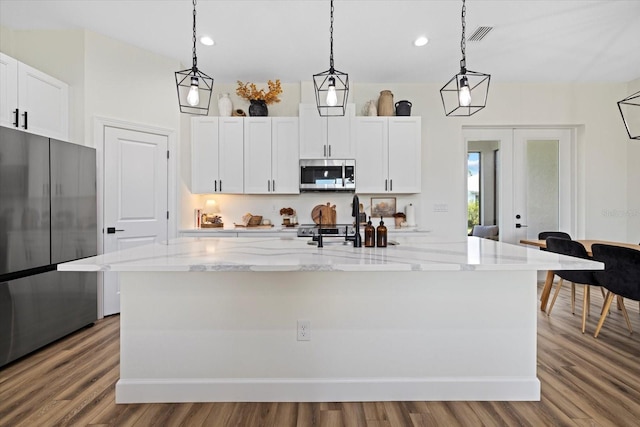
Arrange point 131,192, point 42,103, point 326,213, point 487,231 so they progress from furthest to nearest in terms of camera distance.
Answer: point 487,231 < point 326,213 < point 131,192 < point 42,103

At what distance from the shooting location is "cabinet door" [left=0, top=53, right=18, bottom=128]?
9.27 ft

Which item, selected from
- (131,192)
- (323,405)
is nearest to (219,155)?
(131,192)

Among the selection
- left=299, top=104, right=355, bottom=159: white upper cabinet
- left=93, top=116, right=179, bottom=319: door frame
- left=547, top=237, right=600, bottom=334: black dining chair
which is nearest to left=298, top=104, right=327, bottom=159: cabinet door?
left=299, top=104, right=355, bottom=159: white upper cabinet

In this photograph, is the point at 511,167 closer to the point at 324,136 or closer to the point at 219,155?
the point at 324,136

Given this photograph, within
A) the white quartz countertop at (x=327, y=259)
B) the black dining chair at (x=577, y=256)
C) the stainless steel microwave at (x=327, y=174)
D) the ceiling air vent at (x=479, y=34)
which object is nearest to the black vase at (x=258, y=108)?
the stainless steel microwave at (x=327, y=174)

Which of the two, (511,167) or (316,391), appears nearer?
(316,391)

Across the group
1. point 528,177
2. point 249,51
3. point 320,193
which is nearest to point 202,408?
point 320,193

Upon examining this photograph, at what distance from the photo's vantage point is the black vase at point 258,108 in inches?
181

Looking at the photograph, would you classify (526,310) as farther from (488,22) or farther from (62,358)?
(62,358)

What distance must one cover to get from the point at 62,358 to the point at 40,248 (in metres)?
0.89

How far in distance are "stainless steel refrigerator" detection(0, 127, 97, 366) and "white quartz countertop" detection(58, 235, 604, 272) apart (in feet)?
4.29

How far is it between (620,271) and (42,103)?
518cm

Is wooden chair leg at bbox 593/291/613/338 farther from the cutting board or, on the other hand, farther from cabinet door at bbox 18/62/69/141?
cabinet door at bbox 18/62/69/141

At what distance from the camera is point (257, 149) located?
14.9ft
